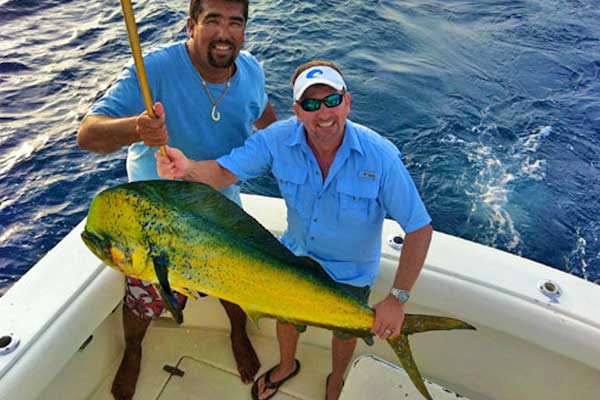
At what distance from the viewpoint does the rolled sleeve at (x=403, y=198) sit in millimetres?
2012

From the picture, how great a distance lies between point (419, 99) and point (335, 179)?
5335 mm

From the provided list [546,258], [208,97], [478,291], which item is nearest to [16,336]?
[208,97]

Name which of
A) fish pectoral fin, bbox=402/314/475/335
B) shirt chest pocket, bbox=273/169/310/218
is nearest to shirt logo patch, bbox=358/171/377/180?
shirt chest pocket, bbox=273/169/310/218

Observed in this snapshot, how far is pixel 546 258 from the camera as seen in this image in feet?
15.8

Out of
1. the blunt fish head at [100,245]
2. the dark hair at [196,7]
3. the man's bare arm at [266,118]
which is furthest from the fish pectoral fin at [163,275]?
the man's bare arm at [266,118]

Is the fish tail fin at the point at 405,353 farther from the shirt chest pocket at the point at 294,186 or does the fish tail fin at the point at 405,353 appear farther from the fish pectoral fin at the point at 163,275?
the fish pectoral fin at the point at 163,275

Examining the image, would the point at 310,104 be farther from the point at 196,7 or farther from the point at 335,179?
the point at 196,7

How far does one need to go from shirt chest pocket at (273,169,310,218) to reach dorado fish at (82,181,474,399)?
533mm

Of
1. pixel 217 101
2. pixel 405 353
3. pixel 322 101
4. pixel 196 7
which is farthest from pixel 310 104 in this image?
pixel 405 353

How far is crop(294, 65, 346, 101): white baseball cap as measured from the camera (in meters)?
1.91

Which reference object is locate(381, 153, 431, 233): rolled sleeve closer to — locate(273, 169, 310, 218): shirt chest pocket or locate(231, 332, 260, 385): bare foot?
locate(273, 169, 310, 218): shirt chest pocket

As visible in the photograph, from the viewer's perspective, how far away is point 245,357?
2994 millimetres

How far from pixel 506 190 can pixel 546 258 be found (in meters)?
1.02

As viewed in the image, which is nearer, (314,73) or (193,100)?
(314,73)
